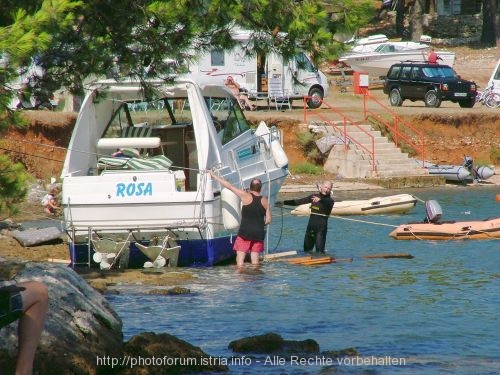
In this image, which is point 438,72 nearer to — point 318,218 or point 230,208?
point 318,218

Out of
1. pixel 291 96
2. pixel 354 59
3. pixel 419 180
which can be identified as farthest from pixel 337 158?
pixel 354 59

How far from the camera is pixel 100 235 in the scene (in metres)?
18.8

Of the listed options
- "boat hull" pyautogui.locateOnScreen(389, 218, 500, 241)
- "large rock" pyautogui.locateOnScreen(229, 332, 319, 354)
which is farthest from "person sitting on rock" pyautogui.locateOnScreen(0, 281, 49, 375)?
"boat hull" pyautogui.locateOnScreen(389, 218, 500, 241)

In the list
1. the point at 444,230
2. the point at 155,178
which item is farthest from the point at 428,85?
the point at 155,178

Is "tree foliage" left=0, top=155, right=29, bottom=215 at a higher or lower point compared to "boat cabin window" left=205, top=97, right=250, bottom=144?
higher

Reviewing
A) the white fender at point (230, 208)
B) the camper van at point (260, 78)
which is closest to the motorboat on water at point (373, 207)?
the white fender at point (230, 208)

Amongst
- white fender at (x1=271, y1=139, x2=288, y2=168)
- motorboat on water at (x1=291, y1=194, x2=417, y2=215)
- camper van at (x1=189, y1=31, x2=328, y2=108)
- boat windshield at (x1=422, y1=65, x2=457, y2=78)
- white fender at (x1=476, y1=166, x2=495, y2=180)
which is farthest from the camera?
boat windshield at (x1=422, y1=65, x2=457, y2=78)

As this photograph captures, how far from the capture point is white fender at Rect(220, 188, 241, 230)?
63.3 feet

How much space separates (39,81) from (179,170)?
8751 mm

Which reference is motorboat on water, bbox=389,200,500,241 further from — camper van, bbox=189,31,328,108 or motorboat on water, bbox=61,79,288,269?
camper van, bbox=189,31,328,108

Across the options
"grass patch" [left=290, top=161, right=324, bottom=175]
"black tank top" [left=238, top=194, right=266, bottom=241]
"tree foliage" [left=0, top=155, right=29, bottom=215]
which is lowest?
"grass patch" [left=290, top=161, right=324, bottom=175]

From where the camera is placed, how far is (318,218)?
21.7m

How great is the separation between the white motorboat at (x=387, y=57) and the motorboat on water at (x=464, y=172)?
14880mm

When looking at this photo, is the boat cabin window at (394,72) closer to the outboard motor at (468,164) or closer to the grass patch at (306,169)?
the outboard motor at (468,164)
